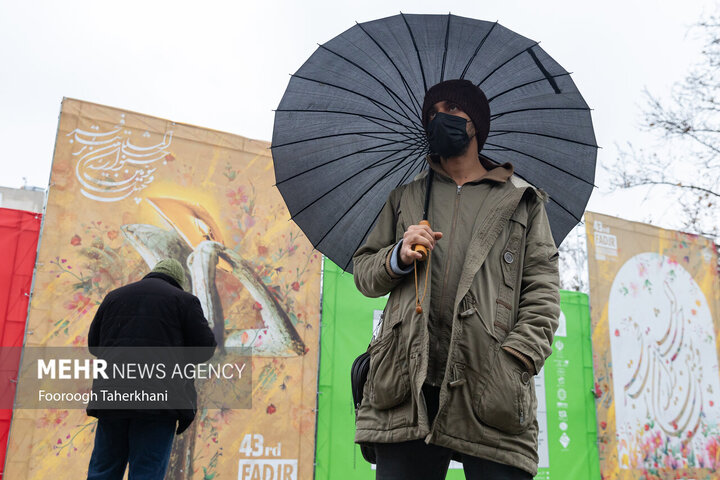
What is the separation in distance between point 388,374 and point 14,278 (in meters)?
4.71

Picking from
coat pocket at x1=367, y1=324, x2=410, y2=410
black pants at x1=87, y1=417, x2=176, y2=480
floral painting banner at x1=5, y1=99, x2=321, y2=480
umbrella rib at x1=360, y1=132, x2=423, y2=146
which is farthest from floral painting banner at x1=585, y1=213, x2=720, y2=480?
coat pocket at x1=367, y1=324, x2=410, y2=410

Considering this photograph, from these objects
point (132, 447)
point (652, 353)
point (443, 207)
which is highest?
point (652, 353)

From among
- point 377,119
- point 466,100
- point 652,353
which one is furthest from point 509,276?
point 652,353

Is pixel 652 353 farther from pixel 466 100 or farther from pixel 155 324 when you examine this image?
pixel 466 100

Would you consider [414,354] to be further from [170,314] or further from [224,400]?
[224,400]

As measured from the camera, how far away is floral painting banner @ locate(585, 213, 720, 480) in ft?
25.5

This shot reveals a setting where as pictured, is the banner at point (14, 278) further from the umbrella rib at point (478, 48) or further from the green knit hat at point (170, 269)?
the umbrella rib at point (478, 48)

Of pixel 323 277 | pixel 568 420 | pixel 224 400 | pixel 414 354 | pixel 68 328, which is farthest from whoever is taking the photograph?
pixel 568 420

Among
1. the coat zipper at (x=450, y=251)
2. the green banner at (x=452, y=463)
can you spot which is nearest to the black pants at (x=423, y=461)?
the coat zipper at (x=450, y=251)

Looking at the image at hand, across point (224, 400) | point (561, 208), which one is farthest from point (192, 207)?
point (561, 208)

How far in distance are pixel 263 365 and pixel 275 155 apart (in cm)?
397

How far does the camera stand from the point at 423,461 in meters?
1.65

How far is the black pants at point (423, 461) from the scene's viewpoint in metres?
1.63

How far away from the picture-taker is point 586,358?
776 cm
